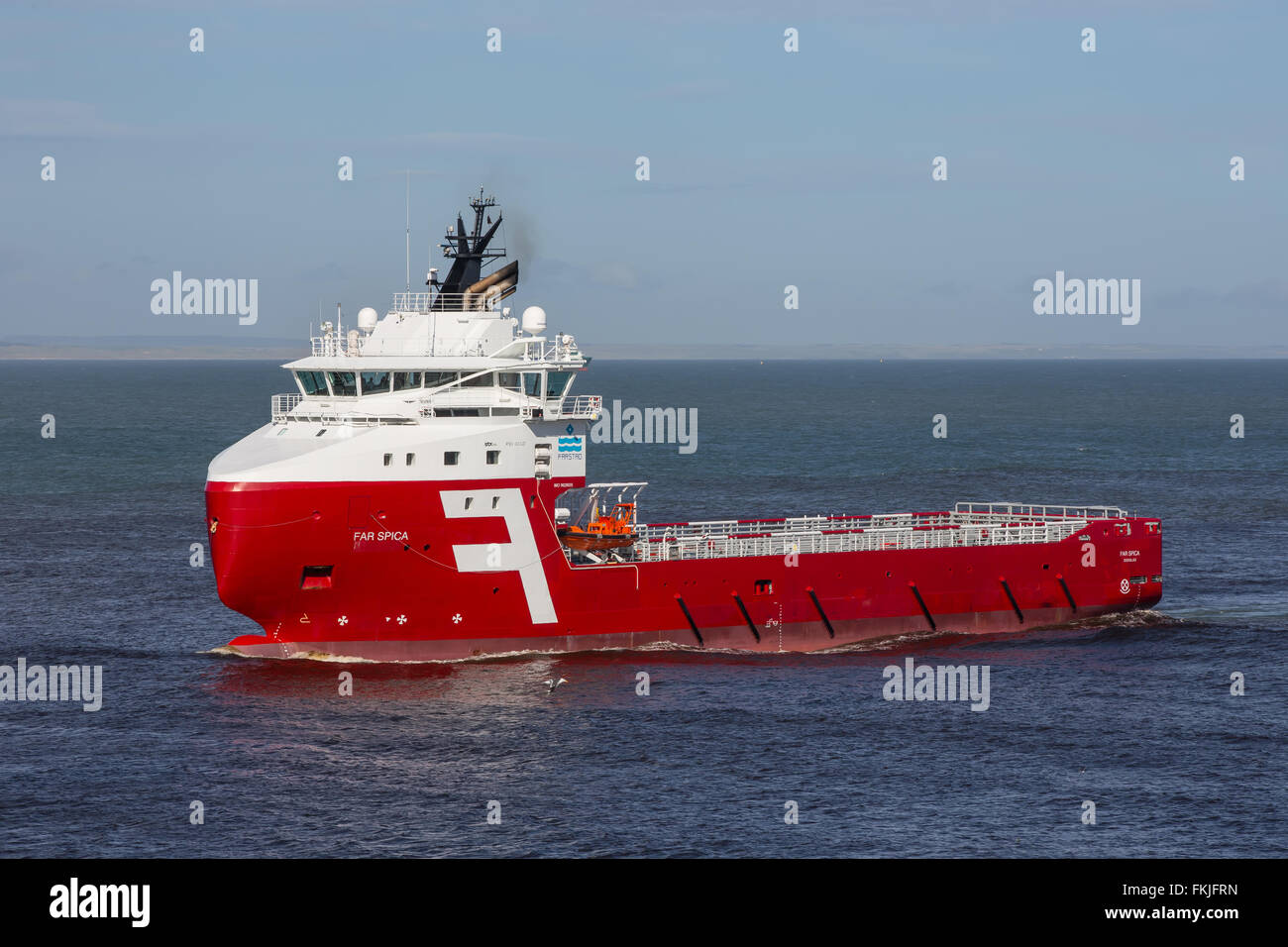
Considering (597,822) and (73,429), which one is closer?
(597,822)

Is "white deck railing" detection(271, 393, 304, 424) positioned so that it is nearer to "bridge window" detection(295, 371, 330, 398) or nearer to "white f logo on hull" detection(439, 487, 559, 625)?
"bridge window" detection(295, 371, 330, 398)

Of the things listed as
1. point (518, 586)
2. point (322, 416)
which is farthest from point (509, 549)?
point (322, 416)

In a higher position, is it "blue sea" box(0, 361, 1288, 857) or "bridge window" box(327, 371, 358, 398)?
"bridge window" box(327, 371, 358, 398)

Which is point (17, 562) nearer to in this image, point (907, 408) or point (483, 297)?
point (483, 297)

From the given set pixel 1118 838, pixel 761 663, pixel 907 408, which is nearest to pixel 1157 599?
pixel 761 663

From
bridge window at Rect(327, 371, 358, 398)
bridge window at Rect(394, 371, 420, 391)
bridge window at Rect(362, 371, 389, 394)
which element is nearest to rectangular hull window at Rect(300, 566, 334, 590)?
bridge window at Rect(327, 371, 358, 398)

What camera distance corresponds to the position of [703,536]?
4716 centimetres

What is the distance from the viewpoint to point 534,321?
4553 centimetres

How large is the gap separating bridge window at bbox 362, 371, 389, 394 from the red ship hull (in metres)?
3.49

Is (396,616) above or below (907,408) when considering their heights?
below

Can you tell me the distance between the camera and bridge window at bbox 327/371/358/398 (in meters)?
43.5

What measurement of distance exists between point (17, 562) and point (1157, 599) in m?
42.7

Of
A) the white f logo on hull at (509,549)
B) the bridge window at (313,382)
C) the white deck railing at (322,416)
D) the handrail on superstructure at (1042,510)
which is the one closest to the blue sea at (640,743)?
the white f logo on hull at (509,549)

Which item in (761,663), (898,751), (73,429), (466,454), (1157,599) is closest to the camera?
(898,751)
